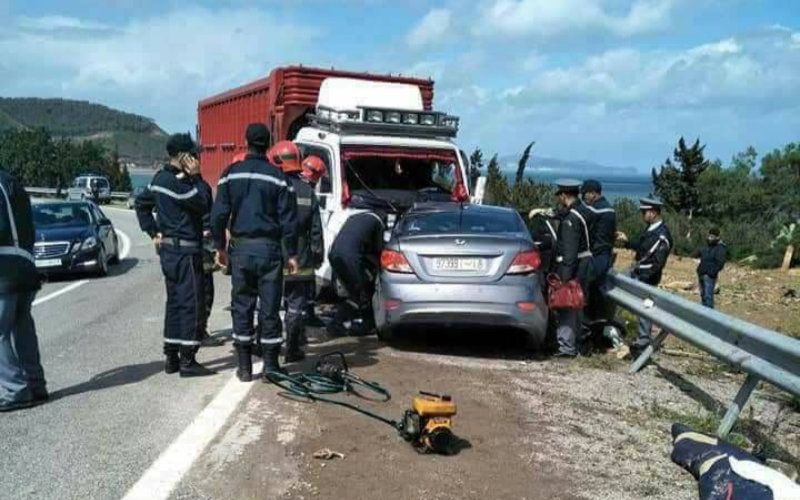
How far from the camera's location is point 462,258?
812cm

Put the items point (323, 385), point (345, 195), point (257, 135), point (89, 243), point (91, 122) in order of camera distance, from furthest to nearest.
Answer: point (91, 122)
point (89, 243)
point (345, 195)
point (257, 135)
point (323, 385)

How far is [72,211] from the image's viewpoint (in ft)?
56.0

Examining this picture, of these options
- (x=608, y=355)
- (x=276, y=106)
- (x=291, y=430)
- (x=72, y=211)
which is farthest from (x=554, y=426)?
(x=72, y=211)

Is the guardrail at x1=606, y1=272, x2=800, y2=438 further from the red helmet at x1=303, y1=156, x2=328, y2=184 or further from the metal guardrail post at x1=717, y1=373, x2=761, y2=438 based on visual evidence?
the red helmet at x1=303, y1=156, x2=328, y2=184

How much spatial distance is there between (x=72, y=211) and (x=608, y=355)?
11832 mm

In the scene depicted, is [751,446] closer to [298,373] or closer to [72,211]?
[298,373]

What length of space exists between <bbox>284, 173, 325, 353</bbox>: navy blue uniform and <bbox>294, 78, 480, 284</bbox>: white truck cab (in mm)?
2314

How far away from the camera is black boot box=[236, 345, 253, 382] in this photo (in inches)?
276

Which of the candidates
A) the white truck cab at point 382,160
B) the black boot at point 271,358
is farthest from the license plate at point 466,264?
the white truck cab at point 382,160

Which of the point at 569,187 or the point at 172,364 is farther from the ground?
the point at 569,187

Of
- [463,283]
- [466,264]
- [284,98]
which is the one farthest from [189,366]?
[284,98]

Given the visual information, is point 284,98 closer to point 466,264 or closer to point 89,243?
point 89,243

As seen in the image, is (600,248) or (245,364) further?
(600,248)

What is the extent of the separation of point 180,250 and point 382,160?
472 centimetres
